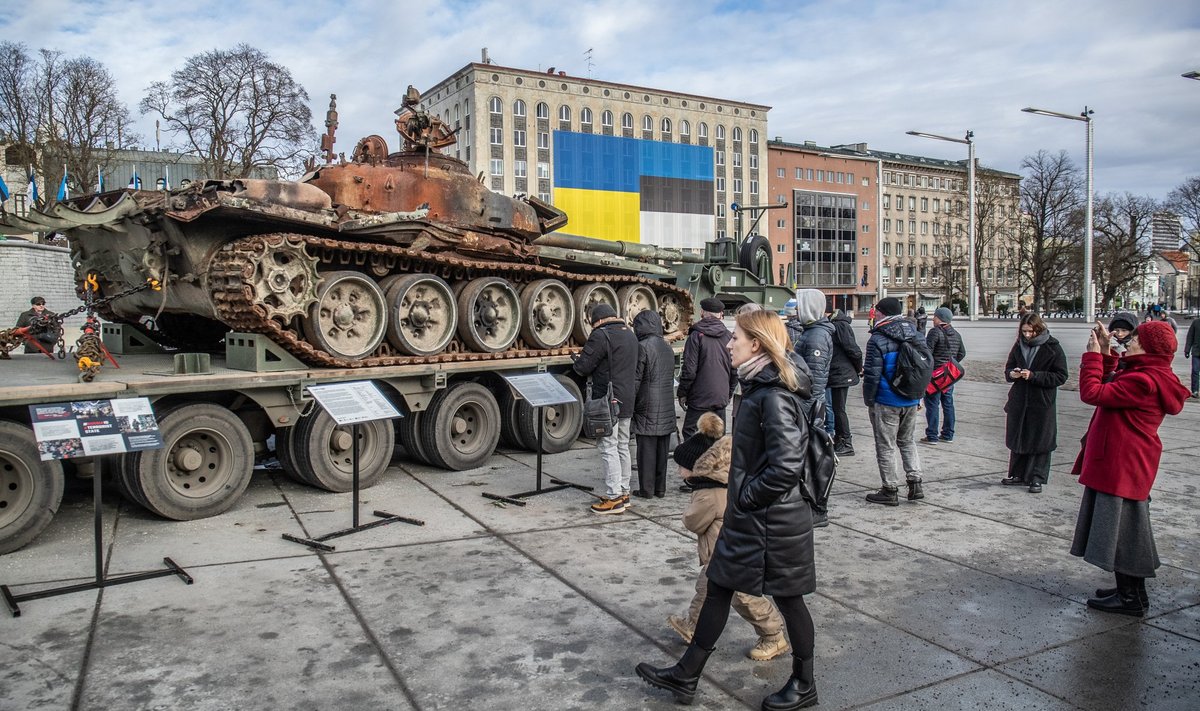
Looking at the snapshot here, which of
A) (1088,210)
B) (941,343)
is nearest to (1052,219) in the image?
(1088,210)

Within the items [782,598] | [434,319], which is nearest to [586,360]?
[434,319]

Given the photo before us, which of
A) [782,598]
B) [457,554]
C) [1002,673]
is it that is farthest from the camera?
[457,554]

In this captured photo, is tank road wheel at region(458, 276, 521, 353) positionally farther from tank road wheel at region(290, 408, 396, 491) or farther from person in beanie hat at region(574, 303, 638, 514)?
person in beanie hat at region(574, 303, 638, 514)

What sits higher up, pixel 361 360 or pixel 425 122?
pixel 425 122

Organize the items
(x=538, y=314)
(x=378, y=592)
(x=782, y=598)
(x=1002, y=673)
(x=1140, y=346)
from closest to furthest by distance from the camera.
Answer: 1. (x=782, y=598)
2. (x=1002, y=673)
3. (x=1140, y=346)
4. (x=378, y=592)
5. (x=538, y=314)

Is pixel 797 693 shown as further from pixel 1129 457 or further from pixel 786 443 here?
pixel 1129 457

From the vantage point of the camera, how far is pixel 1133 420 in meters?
5.21

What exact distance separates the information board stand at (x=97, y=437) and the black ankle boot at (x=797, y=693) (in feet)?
12.8

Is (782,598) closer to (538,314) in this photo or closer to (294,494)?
(294,494)

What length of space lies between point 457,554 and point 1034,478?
5.70 m

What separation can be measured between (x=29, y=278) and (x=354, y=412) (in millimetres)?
25158

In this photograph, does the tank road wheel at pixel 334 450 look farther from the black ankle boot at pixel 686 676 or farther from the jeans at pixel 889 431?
the black ankle boot at pixel 686 676

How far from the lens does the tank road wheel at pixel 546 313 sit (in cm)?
1073

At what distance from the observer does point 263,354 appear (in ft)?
26.7
